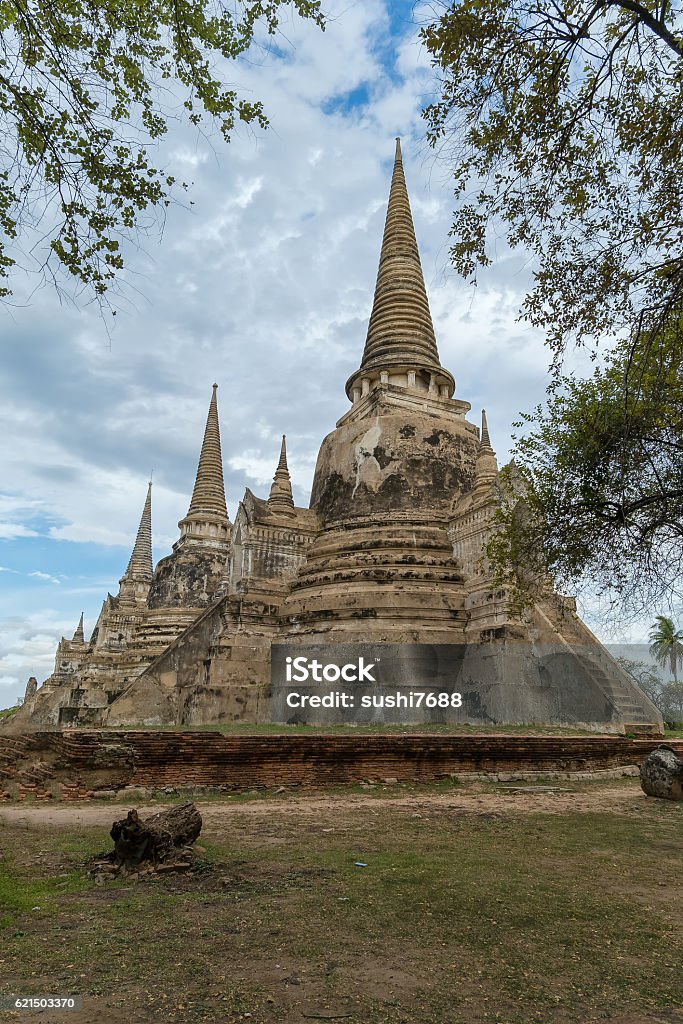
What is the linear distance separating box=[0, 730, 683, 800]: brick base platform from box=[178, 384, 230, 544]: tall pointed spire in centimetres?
2167

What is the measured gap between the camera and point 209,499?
32.8 m

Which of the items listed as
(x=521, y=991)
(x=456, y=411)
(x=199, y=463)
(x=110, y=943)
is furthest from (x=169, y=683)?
(x=199, y=463)

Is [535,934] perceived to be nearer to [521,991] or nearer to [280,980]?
[521,991]

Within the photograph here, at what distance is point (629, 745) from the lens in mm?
12461

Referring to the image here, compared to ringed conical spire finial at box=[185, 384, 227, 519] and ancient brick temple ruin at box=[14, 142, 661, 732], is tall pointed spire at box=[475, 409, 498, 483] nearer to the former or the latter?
ancient brick temple ruin at box=[14, 142, 661, 732]

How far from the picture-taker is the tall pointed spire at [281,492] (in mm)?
21578

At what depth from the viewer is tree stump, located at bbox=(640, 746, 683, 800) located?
32.3ft

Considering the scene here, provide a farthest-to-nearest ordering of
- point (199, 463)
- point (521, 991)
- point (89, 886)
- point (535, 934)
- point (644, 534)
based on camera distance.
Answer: point (199, 463), point (644, 534), point (89, 886), point (535, 934), point (521, 991)

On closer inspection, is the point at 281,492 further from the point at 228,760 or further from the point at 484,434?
the point at 228,760

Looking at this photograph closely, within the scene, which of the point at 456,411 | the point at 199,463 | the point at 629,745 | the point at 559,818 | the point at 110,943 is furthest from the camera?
the point at 199,463

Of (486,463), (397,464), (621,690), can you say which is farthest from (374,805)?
(397,464)

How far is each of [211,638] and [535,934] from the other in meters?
15.3

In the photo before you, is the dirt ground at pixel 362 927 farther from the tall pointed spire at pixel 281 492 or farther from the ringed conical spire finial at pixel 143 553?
the ringed conical spire finial at pixel 143 553

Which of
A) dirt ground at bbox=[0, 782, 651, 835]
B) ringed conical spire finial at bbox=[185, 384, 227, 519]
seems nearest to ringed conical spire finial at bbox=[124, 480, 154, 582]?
ringed conical spire finial at bbox=[185, 384, 227, 519]
